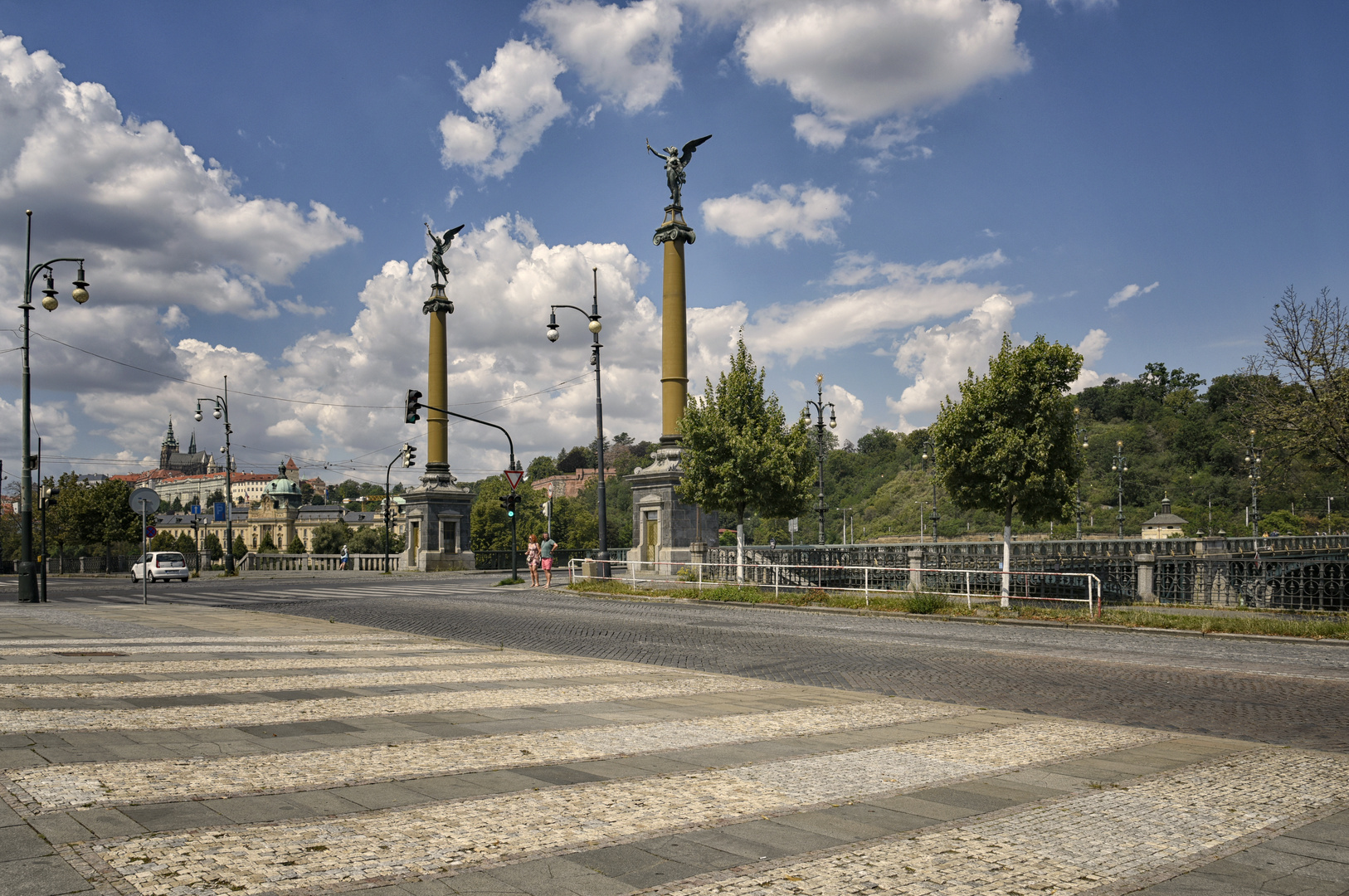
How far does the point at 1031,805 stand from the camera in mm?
5102

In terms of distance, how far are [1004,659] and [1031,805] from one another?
8362 millimetres

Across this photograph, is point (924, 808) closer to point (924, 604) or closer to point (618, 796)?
point (618, 796)

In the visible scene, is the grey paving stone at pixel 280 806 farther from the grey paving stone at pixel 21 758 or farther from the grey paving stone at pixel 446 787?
the grey paving stone at pixel 21 758

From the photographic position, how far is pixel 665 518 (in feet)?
113

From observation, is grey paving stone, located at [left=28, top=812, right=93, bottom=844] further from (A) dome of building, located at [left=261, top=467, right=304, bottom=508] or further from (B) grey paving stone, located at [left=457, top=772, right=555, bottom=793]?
(A) dome of building, located at [left=261, top=467, right=304, bottom=508]

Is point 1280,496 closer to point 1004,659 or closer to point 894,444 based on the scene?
point 894,444

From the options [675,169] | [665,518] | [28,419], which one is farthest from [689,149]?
[28,419]

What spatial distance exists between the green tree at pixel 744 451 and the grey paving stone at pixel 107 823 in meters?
23.4

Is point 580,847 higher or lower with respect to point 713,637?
higher

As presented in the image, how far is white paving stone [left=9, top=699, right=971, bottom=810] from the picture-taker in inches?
191

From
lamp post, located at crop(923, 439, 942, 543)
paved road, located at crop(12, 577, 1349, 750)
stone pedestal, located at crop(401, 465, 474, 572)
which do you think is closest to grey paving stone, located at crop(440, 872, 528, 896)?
paved road, located at crop(12, 577, 1349, 750)

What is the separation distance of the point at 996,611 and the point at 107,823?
61.7ft

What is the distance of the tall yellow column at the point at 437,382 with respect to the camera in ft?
159

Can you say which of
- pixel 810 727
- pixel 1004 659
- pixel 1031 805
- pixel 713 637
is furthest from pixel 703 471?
pixel 1031 805
